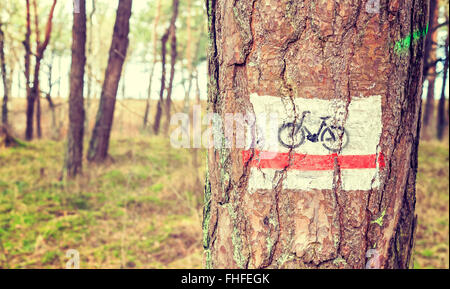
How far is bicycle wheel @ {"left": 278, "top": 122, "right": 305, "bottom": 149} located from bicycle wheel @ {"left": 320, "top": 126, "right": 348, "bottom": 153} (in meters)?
0.05

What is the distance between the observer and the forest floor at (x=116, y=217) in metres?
3.25

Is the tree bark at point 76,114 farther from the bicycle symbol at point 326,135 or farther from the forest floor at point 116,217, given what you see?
the bicycle symbol at point 326,135

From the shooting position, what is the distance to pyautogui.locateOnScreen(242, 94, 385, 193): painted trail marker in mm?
834

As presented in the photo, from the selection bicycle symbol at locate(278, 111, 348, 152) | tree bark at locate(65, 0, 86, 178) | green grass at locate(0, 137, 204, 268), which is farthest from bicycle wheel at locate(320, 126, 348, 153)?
tree bark at locate(65, 0, 86, 178)

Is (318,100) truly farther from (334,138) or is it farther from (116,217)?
(116,217)

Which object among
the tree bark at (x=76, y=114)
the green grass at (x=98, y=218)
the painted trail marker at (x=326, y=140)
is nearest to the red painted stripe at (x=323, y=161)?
the painted trail marker at (x=326, y=140)

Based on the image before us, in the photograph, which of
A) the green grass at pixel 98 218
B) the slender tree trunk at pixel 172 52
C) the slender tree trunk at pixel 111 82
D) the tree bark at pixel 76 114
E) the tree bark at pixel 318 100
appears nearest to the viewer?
the tree bark at pixel 318 100

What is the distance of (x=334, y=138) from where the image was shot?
84 cm

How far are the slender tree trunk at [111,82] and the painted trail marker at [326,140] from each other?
18.5 feet

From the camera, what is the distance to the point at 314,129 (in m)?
0.84

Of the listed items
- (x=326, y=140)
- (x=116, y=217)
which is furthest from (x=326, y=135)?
(x=116, y=217)

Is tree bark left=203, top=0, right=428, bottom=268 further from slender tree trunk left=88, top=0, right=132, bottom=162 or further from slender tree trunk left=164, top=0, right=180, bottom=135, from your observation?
slender tree trunk left=88, top=0, right=132, bottom=162
